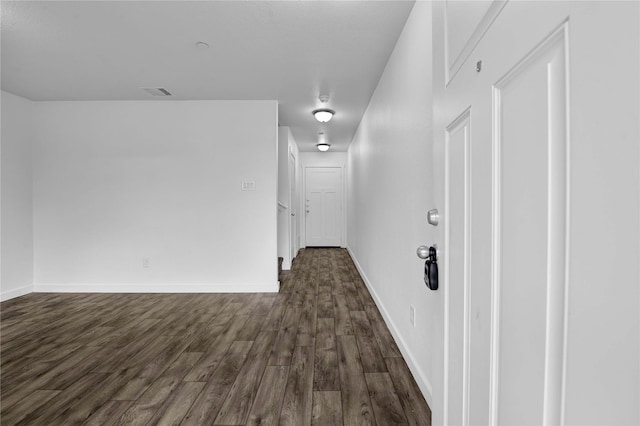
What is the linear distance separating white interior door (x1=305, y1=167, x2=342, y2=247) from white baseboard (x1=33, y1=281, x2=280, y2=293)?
3.81m

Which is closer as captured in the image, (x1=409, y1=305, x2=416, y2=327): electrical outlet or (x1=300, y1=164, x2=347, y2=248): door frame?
(x1=409, y1=305, x2=416, y2=327): electrical outlet

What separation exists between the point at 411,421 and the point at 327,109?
360cm

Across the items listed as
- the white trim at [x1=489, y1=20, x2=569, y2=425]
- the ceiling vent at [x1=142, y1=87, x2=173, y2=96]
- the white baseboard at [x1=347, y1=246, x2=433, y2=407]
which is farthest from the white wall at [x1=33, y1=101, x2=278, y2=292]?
the white trim at [x1=489, y1=20, x2=569, y2=425]

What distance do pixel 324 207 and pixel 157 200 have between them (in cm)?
432

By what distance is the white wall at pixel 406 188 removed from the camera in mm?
1777

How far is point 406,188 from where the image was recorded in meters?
2.18

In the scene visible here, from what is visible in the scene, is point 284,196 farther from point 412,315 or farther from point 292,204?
point 412,315

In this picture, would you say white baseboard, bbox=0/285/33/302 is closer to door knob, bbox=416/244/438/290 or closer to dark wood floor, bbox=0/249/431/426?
dark wood floor, bbox=0/249/431/426

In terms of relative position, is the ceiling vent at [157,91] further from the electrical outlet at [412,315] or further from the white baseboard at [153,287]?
the electrical outlet at [412,315]

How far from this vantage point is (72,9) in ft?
7.04

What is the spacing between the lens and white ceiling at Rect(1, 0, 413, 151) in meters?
2.15

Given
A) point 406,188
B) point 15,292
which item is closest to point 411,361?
point 406,188

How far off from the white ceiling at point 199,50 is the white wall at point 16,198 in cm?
29

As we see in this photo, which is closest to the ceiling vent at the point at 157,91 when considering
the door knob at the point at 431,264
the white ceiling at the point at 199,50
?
the white ceiling at the point at 199,50
